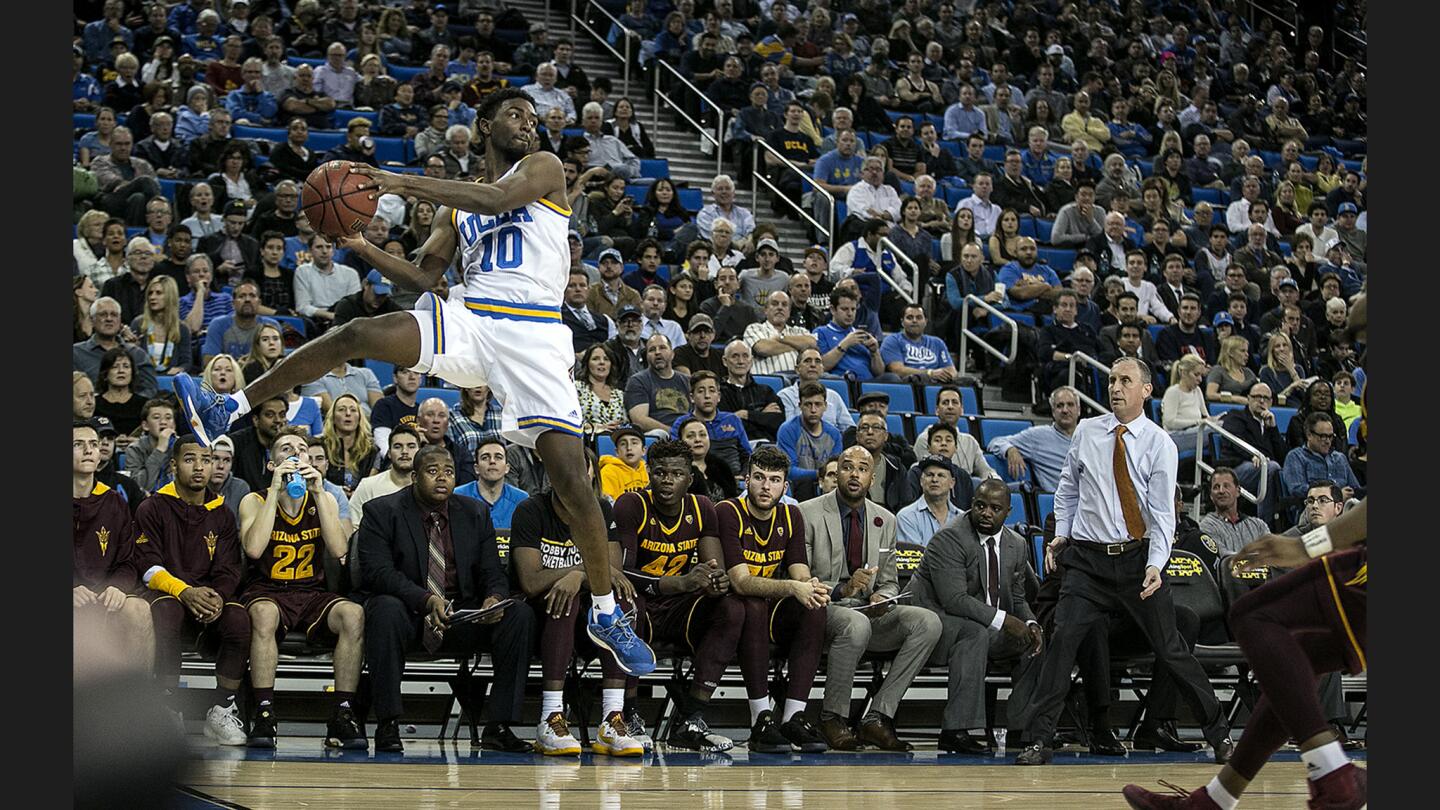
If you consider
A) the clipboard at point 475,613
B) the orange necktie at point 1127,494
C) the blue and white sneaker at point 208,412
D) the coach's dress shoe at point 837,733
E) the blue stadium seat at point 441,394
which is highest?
the blue and white sneaker at point 208,412

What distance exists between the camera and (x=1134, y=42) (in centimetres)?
2014

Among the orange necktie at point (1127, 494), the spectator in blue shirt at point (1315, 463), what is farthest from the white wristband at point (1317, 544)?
the spectator in blue shirt at point (1315, 463)

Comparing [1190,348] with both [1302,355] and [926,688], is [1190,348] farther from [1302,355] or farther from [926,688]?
[926,688]

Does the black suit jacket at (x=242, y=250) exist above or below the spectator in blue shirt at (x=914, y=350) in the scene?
above

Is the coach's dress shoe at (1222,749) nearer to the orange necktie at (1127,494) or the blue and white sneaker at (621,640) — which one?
the orange necktie at (1127,494)

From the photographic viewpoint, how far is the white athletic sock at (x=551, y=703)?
23.7ft

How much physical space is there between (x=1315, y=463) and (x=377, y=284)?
675cm

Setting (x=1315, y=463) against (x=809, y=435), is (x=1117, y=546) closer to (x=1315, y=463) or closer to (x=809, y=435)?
(x=809, y=435)

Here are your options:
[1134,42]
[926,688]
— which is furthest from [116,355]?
[1134,42]

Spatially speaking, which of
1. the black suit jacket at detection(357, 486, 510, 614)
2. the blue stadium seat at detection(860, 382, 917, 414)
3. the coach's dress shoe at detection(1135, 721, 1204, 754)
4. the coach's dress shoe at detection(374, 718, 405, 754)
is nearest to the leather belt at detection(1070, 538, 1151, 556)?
the coach's dress shoe at detection(1135, 721, 1204, 754)

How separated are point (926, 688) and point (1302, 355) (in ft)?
21.4

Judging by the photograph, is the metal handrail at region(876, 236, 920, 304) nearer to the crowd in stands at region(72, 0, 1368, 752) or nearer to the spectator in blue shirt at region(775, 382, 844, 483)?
the crowd in stands at region(72, 0, 1368, 752)

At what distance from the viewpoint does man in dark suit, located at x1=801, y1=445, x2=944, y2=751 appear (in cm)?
788

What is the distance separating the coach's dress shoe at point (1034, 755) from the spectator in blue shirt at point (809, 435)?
→ 9.46 ft
